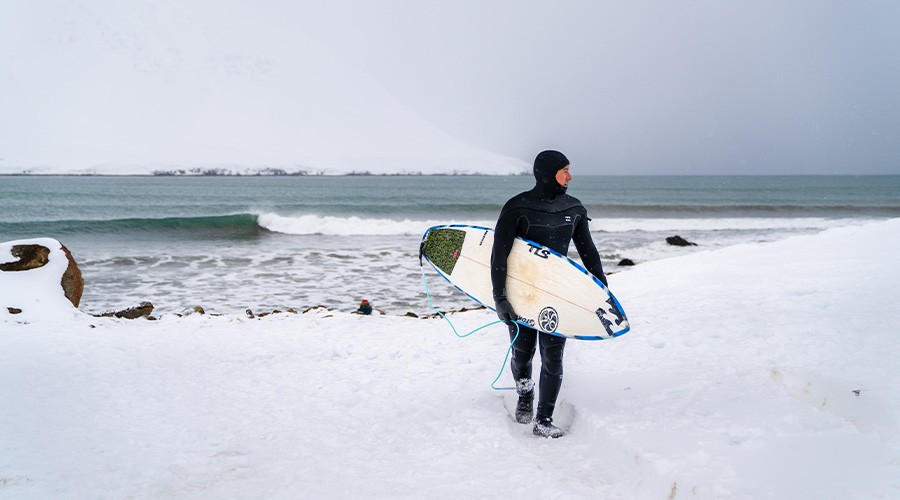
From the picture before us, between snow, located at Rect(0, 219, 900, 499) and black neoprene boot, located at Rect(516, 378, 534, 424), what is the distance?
0.10m

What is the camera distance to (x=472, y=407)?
4.54 metres

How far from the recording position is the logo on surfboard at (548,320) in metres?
3.96

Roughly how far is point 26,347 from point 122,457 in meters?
2.74

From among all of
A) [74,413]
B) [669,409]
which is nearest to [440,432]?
[669,409]

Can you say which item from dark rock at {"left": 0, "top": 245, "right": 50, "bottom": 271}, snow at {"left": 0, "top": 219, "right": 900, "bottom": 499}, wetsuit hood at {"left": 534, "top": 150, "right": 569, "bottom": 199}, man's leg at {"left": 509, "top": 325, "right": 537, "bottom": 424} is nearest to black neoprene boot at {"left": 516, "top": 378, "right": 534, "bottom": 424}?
man's leg at {"left": 509, "top": 325, "right": 537, "bottom": 424}

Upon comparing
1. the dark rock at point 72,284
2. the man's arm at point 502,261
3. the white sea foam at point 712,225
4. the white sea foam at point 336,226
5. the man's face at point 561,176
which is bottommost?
the white sea foam at point 336,226

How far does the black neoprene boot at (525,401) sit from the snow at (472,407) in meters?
0.10

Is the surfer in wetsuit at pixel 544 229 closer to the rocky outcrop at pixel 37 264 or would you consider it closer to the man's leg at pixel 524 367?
the man's leg at pixel 524 367

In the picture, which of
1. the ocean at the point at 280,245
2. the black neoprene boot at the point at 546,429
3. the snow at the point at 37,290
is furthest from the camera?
the ocean at the point at 280,245

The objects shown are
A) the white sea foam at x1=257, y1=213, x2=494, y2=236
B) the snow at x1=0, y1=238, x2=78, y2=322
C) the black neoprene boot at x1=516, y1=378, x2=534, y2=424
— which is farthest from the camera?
the white sea foam at x1=257, y1=213, x2=494, y2=236

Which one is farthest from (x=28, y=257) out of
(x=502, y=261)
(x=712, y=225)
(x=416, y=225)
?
(x=712, y=225)

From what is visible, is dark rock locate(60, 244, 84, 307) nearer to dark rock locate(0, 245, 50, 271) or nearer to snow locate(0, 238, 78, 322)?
snow locate(0, 238, 78, 322)

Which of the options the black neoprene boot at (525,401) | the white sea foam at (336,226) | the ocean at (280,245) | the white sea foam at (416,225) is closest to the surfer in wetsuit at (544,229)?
the black neoprene boot at (525,401)

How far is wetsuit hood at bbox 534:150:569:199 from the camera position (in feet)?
12.9
